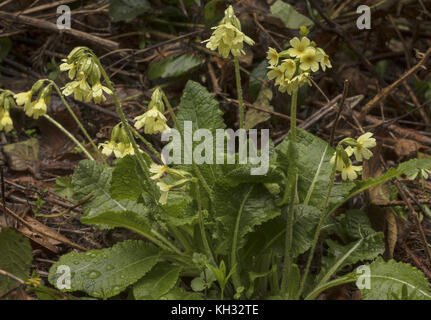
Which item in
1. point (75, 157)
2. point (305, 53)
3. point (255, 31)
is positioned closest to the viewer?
point (305, 53)

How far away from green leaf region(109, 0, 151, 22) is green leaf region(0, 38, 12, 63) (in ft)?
2.62

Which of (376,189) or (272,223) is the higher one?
(376,189)

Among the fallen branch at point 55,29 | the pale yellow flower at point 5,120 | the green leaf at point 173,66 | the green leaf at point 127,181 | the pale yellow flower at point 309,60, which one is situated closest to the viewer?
the pale yellow flower at point 309,60

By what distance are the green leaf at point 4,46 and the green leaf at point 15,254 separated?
204 centimetres

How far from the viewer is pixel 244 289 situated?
7.30 ft

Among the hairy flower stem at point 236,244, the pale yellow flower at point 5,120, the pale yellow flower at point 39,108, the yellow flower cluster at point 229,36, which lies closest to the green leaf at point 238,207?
the hairy flower stem at point 236,244

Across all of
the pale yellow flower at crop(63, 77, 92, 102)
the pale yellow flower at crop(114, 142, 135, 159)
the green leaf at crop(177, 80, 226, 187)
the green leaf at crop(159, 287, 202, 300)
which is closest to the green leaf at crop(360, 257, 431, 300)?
the green leaf at crop(159, 287, 202, 300)

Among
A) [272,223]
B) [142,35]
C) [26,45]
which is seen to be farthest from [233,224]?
[26,45]

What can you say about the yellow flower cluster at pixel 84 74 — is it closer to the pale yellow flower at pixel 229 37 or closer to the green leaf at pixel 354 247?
the pale yellow flower at pixel 229 37

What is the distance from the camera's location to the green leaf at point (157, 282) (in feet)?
6.84

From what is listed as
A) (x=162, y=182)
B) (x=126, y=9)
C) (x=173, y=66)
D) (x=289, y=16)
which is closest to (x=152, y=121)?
(x=162, y=182)

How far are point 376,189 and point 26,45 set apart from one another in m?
2.91

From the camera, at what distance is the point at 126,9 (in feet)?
12.3
